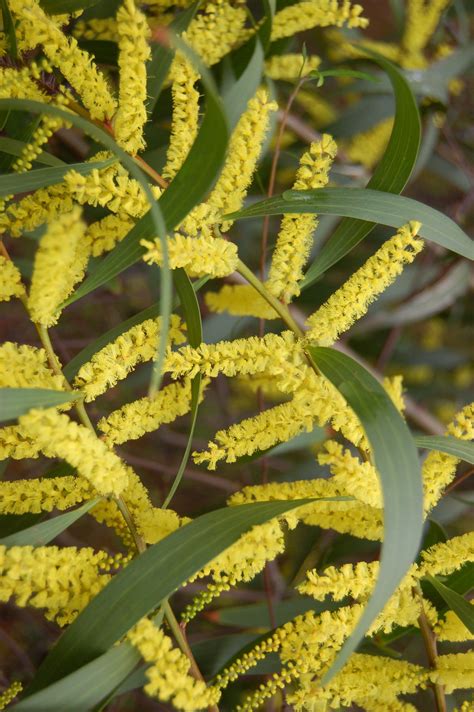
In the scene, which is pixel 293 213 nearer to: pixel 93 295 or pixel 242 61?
pixel 242 61

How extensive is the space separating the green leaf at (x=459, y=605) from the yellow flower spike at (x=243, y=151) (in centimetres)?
49

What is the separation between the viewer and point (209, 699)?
64 cm

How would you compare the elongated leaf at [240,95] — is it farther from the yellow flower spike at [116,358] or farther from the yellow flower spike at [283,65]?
the yellow flower spike at [283,65]

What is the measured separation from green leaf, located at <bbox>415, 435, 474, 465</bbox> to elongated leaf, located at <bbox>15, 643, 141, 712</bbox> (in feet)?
1.19

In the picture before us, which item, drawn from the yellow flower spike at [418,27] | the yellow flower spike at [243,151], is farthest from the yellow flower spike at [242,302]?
the yellow flower spike at [418,27]

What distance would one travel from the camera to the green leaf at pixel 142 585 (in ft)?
2.03

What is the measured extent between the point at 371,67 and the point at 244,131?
0.88 m

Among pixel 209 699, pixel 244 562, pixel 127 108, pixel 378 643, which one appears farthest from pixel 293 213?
pixel 378 643

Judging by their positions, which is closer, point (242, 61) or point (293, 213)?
point (293, 213)

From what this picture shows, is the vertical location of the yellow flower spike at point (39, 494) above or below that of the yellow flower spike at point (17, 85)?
below

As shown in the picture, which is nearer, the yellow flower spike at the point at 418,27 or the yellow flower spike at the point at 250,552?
the yellow flower spike at the point at 250,552

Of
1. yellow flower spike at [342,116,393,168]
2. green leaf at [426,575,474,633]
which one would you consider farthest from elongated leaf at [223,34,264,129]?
yellow flower spike at [342,116,393,168]

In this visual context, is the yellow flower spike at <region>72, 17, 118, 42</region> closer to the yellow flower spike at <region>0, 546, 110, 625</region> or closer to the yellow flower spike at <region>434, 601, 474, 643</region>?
the yellow flower spike at <region>0, 546, 110, 625</region>

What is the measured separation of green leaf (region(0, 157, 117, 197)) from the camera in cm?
64
